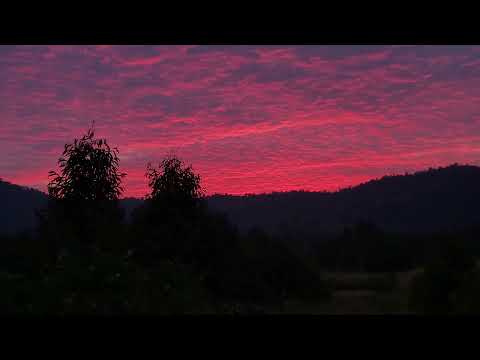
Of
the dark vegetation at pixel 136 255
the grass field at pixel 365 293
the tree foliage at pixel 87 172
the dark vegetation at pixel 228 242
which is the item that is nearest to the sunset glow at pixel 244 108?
the tree foliage at pixel 87 172

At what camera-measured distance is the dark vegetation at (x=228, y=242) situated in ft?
16.8

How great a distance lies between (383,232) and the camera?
1036cm

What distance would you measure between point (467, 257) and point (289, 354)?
7066 mm

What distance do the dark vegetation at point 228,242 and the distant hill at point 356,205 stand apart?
0.09 feet

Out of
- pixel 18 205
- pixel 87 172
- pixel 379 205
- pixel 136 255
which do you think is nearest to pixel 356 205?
pixel 379 205

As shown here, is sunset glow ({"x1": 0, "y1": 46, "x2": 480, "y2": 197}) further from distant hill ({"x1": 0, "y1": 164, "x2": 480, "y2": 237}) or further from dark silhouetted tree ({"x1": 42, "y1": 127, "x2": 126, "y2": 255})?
distant hill ({"x1": 0, "y1": 164, "x2": 480, "y2": 237})

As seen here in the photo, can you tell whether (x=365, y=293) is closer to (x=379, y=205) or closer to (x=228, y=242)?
(x=228, y=242)

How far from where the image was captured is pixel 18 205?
9.06 meters

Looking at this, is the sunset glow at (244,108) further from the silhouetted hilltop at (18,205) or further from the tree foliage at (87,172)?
the silhouetted hilltop at (18,205)

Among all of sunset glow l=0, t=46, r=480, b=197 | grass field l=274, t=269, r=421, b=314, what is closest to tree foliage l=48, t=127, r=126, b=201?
sunset glow l=0, t=46, r=480, b=197

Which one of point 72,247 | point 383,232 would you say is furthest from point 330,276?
point 72,247

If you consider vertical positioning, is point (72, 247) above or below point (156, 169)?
below
